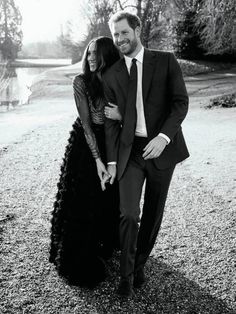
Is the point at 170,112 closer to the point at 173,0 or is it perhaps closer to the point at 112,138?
the point at 112,138

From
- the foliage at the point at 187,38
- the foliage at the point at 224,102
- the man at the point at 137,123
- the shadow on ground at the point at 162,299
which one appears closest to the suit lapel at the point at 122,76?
the man at the point at 137,123

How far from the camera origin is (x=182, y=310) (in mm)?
3041

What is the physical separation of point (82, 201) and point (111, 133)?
2.02 ft

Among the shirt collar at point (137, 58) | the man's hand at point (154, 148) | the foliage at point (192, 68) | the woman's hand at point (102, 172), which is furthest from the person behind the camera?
the foliage at point (192, 68)

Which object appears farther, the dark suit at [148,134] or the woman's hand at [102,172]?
the woman's hand at [102,172]

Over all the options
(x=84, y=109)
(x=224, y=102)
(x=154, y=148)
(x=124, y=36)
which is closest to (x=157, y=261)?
(x=154, y=148)

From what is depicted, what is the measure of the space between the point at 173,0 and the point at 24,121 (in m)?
17.1

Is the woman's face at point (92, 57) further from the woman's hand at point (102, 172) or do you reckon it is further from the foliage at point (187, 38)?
the foliage at point (187, 38)

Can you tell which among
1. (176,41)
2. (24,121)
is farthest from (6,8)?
(24,121)

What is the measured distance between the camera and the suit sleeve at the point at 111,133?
10.2 ft

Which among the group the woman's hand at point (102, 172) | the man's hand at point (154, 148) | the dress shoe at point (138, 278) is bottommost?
the dress shoe at point (138, 278)

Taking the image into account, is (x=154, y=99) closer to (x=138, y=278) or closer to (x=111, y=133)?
(x=111, y=133)

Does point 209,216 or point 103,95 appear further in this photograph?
point 209,216

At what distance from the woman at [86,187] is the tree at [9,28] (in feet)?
176
